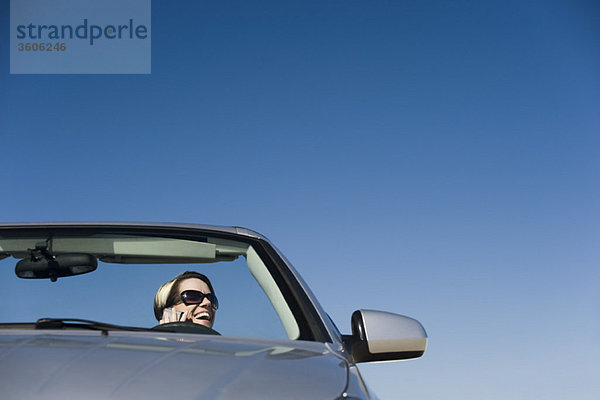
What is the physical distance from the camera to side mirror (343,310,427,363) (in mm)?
A: 2541

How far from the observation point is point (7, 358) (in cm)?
173

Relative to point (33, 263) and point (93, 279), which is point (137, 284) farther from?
point (33, 263)

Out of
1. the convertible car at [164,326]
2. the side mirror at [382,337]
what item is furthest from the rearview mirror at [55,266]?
the side mirror at [382,337]

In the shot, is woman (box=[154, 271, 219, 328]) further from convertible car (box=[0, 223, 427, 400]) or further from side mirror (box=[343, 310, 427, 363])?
side mirror (box=[343, 310, 427, 363])

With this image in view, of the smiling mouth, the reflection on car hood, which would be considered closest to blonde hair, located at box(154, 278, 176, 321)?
the smiling mouth

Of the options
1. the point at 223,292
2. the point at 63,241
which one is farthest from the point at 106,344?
the point at 63,241

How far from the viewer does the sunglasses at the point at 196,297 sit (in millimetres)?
2789

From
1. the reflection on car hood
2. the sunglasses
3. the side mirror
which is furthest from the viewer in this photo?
the sunglasses

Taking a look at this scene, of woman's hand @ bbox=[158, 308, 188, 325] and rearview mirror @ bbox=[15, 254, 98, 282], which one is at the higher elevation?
rearview mirror @ bbox=[15, 254, 98, 282]

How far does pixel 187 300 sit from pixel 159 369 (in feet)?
3.70

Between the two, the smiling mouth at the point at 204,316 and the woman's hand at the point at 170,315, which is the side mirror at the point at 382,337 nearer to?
the smiling mouth at the point at 204,316

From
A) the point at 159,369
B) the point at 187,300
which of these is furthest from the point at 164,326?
the point at 159,369

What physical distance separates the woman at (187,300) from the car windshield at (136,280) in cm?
3

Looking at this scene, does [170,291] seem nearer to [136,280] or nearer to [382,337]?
[136,280]
